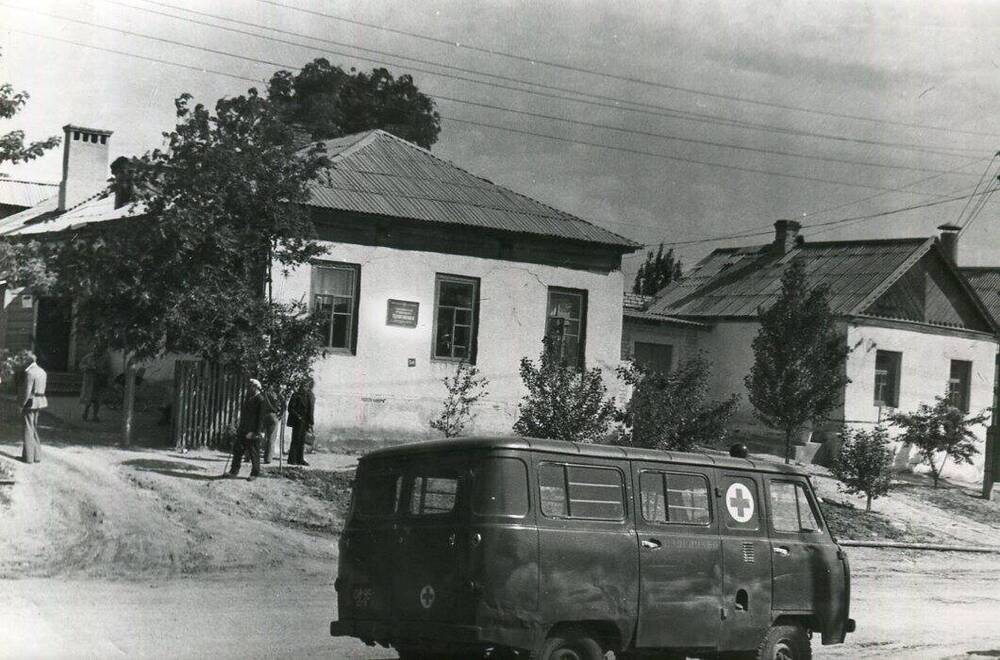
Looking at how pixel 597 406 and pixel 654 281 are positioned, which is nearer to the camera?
pixel 597 406

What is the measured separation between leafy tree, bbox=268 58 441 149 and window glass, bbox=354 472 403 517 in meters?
38.7

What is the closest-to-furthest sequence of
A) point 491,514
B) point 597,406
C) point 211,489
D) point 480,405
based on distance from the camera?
point 491,514 < point 211,489 < point 597,406 < point 480,405

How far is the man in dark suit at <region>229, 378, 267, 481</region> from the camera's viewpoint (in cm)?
1775

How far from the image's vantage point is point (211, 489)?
56.0ft

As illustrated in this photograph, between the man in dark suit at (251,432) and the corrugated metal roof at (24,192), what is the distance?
33793 millimetres

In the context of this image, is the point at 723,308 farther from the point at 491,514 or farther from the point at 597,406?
the point at 491,514

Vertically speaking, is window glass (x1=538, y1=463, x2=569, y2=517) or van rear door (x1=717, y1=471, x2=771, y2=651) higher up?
window glass (x1=538, y1=463, x2=569, y2=517)

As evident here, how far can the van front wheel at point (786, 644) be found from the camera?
9.48 m

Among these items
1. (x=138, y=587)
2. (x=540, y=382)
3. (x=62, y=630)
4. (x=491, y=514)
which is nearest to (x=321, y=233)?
(x=540, y=382)

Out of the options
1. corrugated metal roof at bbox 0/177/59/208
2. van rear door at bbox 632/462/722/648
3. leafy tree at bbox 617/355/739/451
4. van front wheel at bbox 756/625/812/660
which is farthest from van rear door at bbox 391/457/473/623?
corrugated metal roof at bbox 0/177/59/208

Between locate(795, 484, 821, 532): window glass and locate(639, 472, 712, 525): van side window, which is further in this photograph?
locate(795, 484, 821, 532): window glass

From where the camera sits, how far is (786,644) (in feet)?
31.9

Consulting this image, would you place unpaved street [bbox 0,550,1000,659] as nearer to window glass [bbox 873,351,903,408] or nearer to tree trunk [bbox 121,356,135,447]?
tree trunk [bbox 121,356,135,447]

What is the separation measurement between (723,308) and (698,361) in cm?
1662
